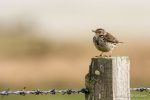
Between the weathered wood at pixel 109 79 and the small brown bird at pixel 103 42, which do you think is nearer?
the weathered wood at pixel 109 79

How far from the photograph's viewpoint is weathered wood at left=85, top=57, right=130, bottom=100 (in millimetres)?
7887

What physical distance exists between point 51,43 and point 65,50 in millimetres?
4219

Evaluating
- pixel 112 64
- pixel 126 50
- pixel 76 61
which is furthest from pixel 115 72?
pixel 126 50

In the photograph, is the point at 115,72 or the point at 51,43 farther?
the point at 51,43

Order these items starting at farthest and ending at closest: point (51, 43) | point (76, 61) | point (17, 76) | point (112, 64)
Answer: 1. point (51, 43)
2. point (76, 61)
3. point (17, 76)
4. point (112, 64)

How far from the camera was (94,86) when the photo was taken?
7965 mm

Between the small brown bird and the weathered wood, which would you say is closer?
the weathered wood

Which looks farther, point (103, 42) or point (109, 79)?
point (103, 42)

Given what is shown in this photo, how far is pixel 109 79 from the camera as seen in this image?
7891mm

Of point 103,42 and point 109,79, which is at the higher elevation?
point 103,42

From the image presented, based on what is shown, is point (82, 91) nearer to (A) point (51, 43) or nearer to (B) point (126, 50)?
(B) point (126, 50)

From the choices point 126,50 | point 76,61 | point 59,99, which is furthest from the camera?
point 126,50

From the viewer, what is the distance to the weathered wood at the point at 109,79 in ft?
25.9

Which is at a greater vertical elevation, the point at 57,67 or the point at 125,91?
the point at 125,91
